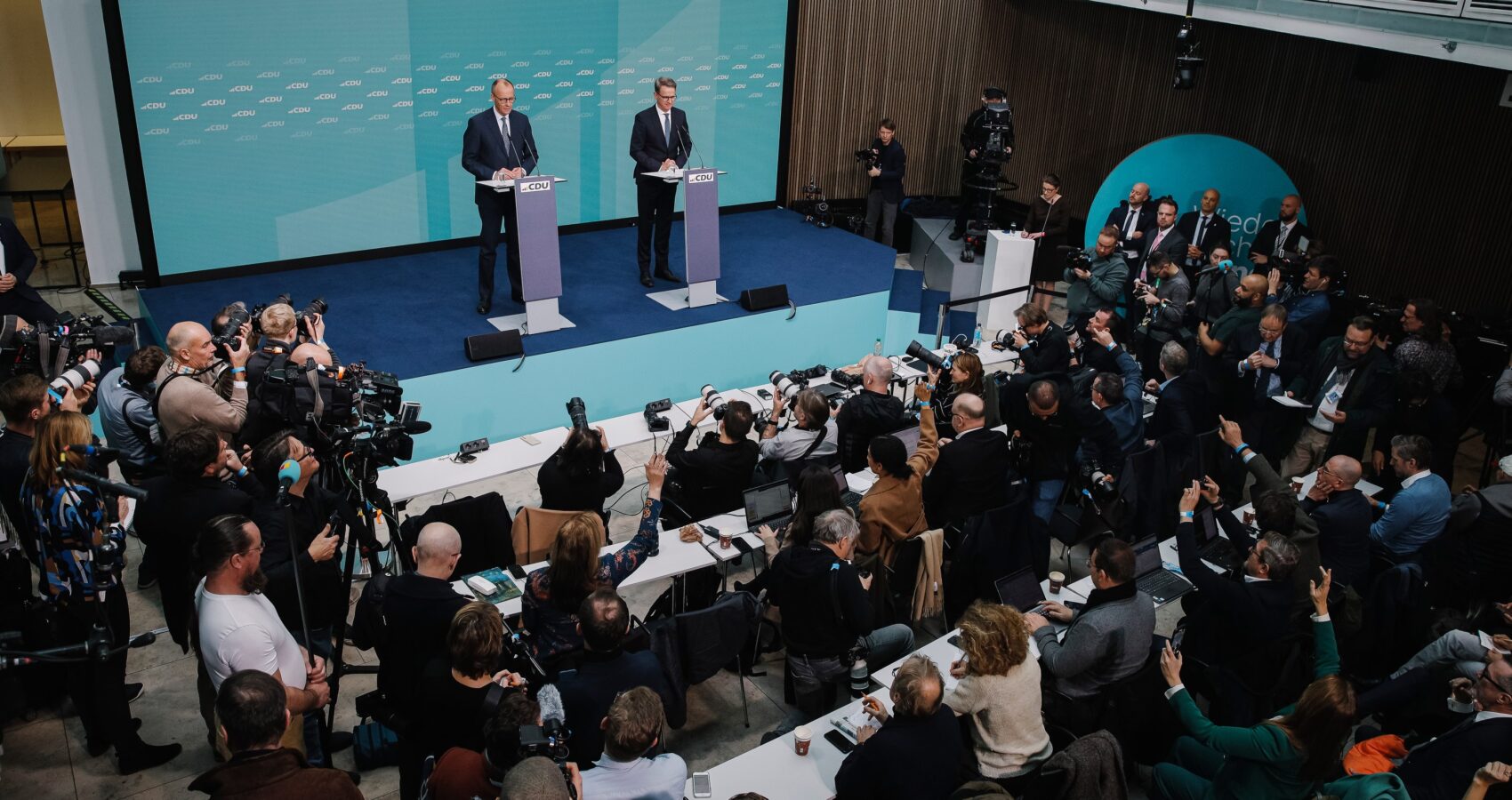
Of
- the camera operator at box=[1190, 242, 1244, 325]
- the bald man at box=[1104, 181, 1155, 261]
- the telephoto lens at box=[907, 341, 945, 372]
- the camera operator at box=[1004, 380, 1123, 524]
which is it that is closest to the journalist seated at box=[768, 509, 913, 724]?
the camera operator at box=[1004, 380, 1123, 524]

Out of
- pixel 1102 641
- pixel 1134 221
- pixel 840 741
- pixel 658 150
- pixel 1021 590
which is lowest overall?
pixel 840 741

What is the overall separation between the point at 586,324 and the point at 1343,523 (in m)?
5.41

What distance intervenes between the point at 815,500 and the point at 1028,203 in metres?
9.17

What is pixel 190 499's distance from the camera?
425 cm

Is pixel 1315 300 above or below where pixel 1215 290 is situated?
above

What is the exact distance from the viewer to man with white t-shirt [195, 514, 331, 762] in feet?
11.6

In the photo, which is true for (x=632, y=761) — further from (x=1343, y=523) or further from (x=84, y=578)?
(x=1343, y=523)

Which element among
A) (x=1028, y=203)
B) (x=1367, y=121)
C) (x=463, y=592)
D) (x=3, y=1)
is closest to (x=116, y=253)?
(x=3, y=1)

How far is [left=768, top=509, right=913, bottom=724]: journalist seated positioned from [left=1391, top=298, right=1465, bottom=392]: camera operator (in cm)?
429

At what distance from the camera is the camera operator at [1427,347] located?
6812mm

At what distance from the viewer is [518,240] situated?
25.7ft

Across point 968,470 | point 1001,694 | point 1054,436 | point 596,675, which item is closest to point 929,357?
point 1054,436

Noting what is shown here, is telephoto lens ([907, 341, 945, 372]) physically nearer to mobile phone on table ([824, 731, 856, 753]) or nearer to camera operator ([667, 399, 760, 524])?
camera operator ([667, 399, 760, 524])

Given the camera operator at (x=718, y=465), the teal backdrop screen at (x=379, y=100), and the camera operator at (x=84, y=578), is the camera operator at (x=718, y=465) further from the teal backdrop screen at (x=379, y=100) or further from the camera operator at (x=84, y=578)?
the teal backdrop screen at (x=379, y=100)
